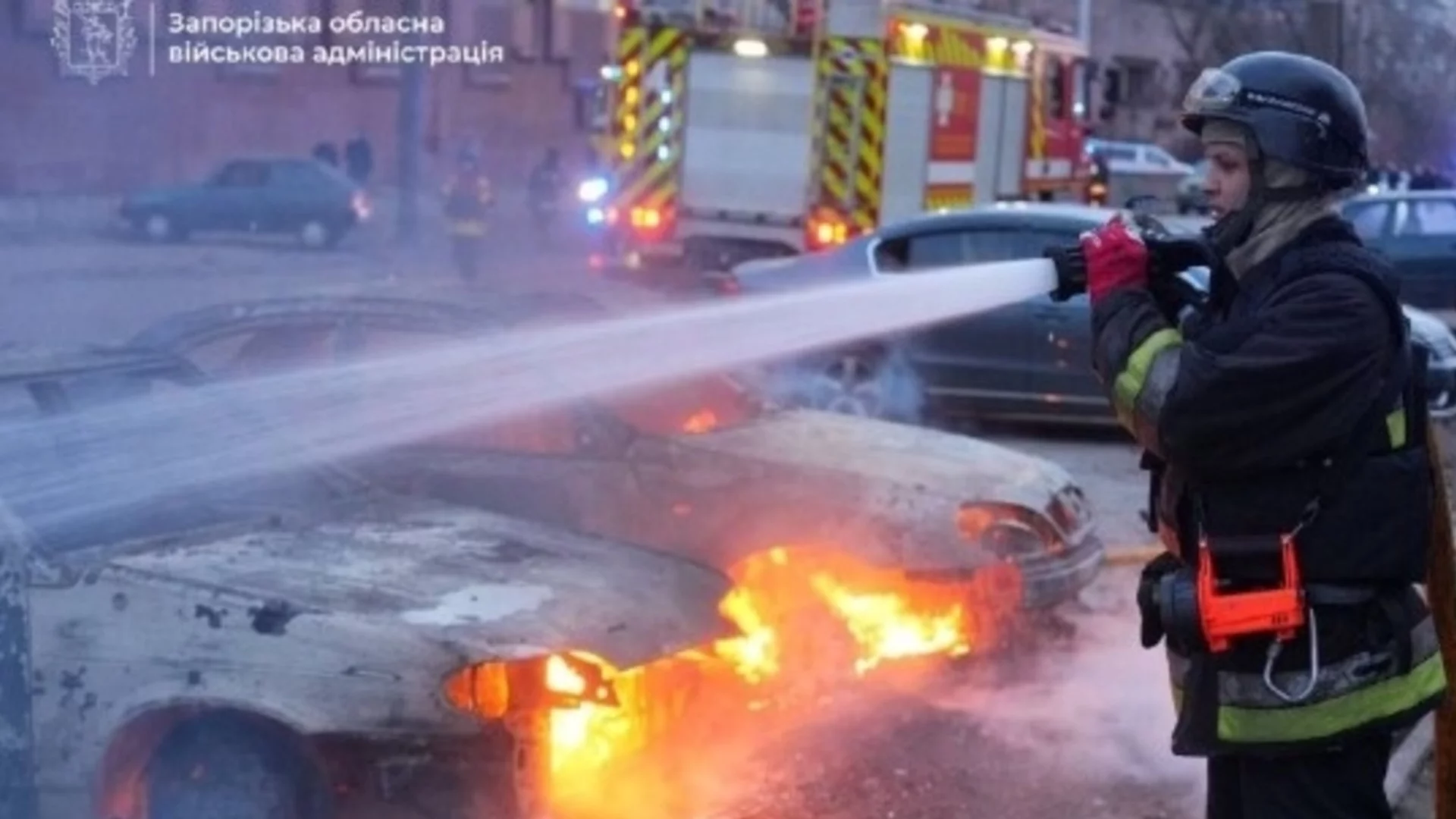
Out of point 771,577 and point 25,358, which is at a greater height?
point 25,358

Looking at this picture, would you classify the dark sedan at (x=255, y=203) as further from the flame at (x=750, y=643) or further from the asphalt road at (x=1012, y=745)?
the flame at (x=750, y=643)

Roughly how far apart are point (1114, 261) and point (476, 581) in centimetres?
237

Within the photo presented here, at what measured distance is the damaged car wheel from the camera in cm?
488

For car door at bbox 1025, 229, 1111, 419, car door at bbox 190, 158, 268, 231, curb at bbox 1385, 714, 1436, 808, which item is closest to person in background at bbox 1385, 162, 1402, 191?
car door at bbox 190, 158, 268, 231

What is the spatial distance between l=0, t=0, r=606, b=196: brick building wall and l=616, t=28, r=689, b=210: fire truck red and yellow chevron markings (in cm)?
749

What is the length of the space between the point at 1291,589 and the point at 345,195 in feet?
87.0

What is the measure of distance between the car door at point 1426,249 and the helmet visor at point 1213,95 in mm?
17405

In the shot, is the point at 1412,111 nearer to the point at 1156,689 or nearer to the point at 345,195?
the point at 345,195

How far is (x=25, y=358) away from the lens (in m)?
5.95

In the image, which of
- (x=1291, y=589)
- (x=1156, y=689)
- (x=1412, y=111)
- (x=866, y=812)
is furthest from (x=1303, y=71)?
(x=1412, y=111)

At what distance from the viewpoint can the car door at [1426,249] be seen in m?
20.3

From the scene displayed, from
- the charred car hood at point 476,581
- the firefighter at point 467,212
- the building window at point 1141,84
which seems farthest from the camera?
the building window at point 1141,84

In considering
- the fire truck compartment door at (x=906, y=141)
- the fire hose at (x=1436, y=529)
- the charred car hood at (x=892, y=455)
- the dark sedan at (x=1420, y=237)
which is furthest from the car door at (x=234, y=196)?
the fire hose at (x=1436, y=529)

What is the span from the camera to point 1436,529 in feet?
13.0
